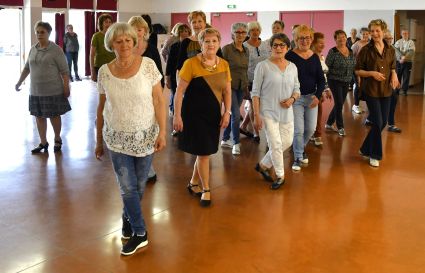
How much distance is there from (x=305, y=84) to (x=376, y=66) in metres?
0.89

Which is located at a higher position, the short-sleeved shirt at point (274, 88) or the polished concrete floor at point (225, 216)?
the short-sleeved shirt at point (274, 88)

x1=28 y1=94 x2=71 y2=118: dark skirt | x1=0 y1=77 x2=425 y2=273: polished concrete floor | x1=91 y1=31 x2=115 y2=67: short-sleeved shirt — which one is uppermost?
x1=91 y1=31 x2=115 y2=67: short-sleeved shirt

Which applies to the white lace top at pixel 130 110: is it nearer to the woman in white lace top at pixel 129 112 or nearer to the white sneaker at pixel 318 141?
the woman in white lace top at pixel 129 112

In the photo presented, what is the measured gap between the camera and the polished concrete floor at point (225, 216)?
3.15m

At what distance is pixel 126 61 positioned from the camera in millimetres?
2992

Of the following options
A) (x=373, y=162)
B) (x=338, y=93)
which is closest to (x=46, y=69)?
(x=373, y=162)

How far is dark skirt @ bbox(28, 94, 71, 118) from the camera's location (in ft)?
18.7

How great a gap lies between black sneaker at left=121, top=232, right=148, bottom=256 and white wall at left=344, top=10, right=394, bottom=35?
39.2 ft

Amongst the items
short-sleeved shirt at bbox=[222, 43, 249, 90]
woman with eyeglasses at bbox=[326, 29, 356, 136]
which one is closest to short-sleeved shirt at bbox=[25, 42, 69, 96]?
short-sleeved shirt at bbox=[222, 43, 249, 90]

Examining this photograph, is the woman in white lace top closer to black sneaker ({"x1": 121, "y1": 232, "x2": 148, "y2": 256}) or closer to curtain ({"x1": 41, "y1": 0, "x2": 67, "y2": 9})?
black sneaker ({"x1": 121, "y1": 232, "x2": 148, "y2": 256})

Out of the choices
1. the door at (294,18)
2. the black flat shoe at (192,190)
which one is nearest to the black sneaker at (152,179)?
the black flat shoe at (192,190)

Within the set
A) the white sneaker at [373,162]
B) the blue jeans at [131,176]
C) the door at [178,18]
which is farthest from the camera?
the door at [178,18]

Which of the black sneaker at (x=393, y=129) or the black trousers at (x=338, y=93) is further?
the black sneaker at (x=393, y=129)

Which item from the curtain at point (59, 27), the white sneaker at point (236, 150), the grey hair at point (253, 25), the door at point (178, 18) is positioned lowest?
the white sneaker at point (236, 150)
